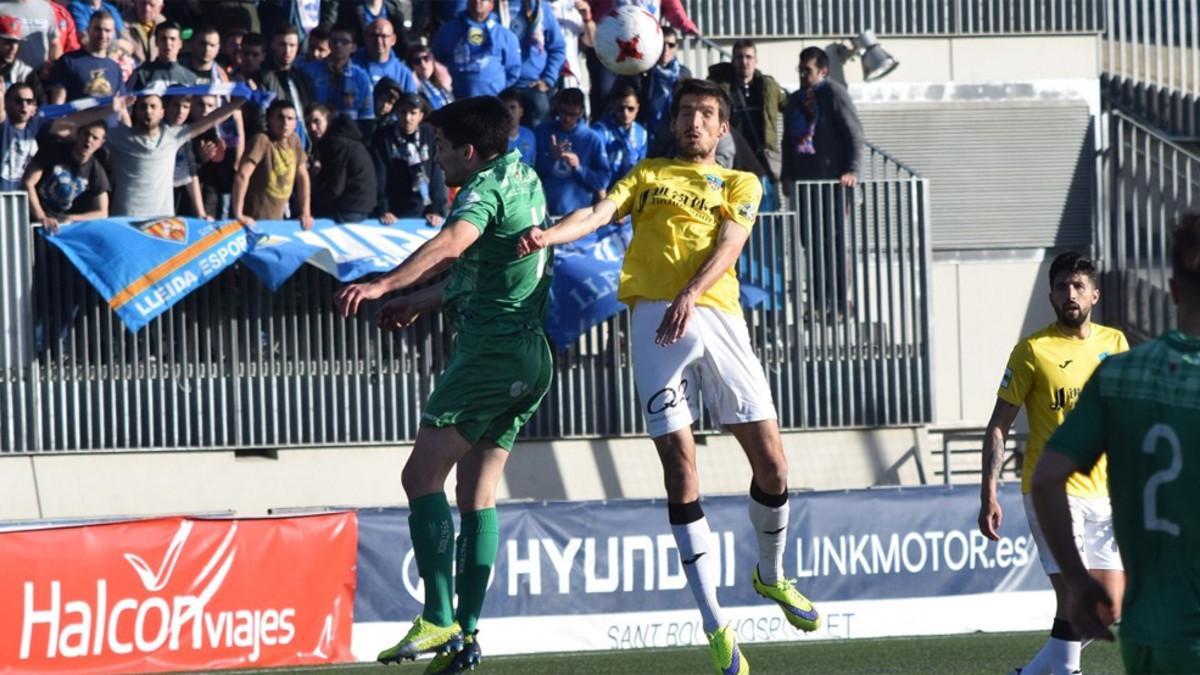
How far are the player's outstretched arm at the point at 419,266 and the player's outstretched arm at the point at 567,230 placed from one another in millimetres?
209

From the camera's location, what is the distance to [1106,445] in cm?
446

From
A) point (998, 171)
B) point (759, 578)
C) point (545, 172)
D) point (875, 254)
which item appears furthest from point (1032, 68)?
point (759, 578)

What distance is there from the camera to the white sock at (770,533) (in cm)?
852

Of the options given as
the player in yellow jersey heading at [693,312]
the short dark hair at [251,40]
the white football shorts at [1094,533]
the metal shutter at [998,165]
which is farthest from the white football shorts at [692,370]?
the metal shutter at [998,165]

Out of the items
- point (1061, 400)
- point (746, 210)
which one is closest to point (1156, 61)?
point (1061, 400)

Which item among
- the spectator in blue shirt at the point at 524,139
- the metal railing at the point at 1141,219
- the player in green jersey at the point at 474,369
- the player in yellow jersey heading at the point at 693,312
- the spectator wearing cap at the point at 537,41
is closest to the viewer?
the player in green jersey at the point at 474,369

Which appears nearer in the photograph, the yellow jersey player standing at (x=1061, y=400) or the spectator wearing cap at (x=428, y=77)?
the yellow jersey player standing at (x=1061, y=400)

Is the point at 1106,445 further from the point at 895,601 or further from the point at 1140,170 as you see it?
the point at 1140,170

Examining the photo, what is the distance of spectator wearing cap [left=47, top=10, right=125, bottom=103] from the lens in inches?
569

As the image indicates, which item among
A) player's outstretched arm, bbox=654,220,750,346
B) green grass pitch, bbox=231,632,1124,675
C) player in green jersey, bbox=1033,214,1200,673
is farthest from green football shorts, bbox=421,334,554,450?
player in green jersey, bbox=1033,214,1200,673

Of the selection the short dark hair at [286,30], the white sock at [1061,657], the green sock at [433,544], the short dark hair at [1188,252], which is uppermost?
the short dark hair at [286,30]

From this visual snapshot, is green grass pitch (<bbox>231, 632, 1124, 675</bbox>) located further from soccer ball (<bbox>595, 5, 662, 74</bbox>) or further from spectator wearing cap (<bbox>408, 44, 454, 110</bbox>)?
spectator wearing cap (<bbox>408, 44, 454, 110</bbox>)

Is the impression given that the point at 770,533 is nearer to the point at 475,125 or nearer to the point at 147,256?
the point at 475,125

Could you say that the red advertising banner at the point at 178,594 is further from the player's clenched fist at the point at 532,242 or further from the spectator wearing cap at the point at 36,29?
the player's clenched fist at the point at 532,242
